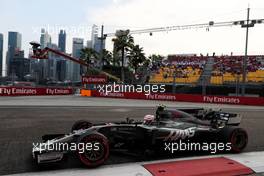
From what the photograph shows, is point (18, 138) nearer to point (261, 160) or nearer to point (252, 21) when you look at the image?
Answer: point (261, 160)

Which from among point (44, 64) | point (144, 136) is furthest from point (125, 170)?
point (44, 64)

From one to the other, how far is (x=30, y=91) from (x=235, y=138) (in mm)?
29953

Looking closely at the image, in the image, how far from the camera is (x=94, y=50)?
70.6 meters

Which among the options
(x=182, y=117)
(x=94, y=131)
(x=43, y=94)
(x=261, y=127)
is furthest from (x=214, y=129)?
(x=43, y=94)

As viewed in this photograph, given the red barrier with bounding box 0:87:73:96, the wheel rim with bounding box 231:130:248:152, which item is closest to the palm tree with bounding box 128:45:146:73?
the red barrier with bounding box 0:87:73:96

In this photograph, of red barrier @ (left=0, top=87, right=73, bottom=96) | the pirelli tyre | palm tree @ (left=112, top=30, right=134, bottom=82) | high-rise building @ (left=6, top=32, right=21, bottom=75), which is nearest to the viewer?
the pirelli tyre

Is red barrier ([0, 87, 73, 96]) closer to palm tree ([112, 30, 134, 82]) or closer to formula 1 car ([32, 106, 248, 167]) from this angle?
palm tree ([112, 30, 134, 82])

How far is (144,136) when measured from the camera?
24.7 ft

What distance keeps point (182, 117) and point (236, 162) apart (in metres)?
1.54

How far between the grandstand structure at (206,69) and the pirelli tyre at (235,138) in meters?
31.3

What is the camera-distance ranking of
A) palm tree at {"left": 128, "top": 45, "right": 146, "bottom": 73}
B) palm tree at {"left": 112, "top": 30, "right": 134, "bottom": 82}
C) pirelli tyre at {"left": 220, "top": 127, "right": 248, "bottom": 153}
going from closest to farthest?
pirelli tyre at {"left": 220, "top": 127, "right": 248, "bottom": 153}
palm tree at {"left": 112, "top": 30, "right": 134, "bottom": 82}
palm tree at {"left": 128, "top": 45, "right": 146, "bottom": 73}

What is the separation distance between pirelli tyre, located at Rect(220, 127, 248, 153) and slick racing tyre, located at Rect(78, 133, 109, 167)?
300 centimetres

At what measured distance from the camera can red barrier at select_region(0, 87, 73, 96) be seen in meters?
34.0

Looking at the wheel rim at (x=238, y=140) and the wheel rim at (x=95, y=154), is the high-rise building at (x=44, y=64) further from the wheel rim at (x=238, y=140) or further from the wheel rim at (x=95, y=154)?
the wheel rim at (x=95, y=154)
